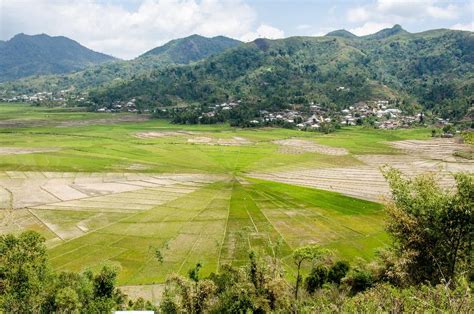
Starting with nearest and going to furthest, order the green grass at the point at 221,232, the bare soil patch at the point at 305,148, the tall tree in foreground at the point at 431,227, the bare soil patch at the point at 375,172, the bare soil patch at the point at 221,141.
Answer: the tall tree in foreground at the point at 431,227 → the green grass at the point at 221,232 → the bare soil patch at the point at 375,172 → the bare soil patch at the point at 305,148 → the bare soil patch at the point at 221,141

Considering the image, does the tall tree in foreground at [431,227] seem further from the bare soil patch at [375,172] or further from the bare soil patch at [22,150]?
the bare soil patch at [22,150]

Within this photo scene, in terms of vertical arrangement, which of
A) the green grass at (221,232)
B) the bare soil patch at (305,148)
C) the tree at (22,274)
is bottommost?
the green grass at (221,232)

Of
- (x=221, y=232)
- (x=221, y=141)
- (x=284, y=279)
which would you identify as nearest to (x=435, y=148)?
(x=221, y=141)

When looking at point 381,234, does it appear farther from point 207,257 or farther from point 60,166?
point 60,166

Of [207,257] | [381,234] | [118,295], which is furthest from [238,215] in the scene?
[118,295]

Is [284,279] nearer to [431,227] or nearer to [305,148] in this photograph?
[431,227]

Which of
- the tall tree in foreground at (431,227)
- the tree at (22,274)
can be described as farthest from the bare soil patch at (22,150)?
the tall tree in foreground at (431,227)
